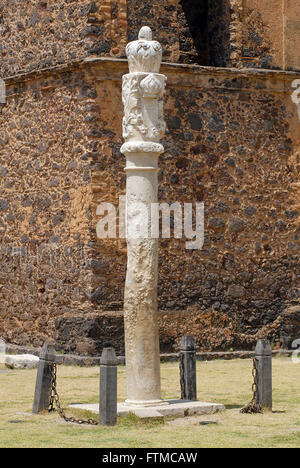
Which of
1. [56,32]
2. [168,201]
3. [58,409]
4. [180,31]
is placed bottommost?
[58,409]

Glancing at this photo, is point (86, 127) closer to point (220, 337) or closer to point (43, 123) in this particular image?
point (43, 123)

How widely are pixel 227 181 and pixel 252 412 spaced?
272 inches

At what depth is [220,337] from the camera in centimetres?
1647

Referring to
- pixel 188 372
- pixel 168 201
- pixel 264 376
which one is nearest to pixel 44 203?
pixel 168 201

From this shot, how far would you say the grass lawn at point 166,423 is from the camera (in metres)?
8.48

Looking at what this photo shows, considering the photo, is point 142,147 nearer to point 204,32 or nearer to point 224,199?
point 224,199

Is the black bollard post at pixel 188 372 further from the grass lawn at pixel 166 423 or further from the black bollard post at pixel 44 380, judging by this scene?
the black bollard post at pixel 44 380

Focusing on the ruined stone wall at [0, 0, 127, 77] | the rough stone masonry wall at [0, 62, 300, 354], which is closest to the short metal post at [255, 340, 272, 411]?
the rough stone masonry wall at [0, 62, 300, 354]

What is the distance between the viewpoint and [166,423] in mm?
9562

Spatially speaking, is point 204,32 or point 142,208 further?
point 204,32

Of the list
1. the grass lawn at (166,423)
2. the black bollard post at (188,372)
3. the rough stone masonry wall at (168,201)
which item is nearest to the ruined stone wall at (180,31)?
the rough stone masonry wall at (168,201)

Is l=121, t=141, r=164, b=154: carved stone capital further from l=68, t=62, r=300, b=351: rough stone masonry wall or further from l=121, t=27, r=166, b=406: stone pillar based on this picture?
l=68, t=62, r=300, b=351: rough stone masonry wall

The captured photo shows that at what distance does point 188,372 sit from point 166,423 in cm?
139

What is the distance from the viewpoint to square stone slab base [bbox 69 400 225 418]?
9648 mm
